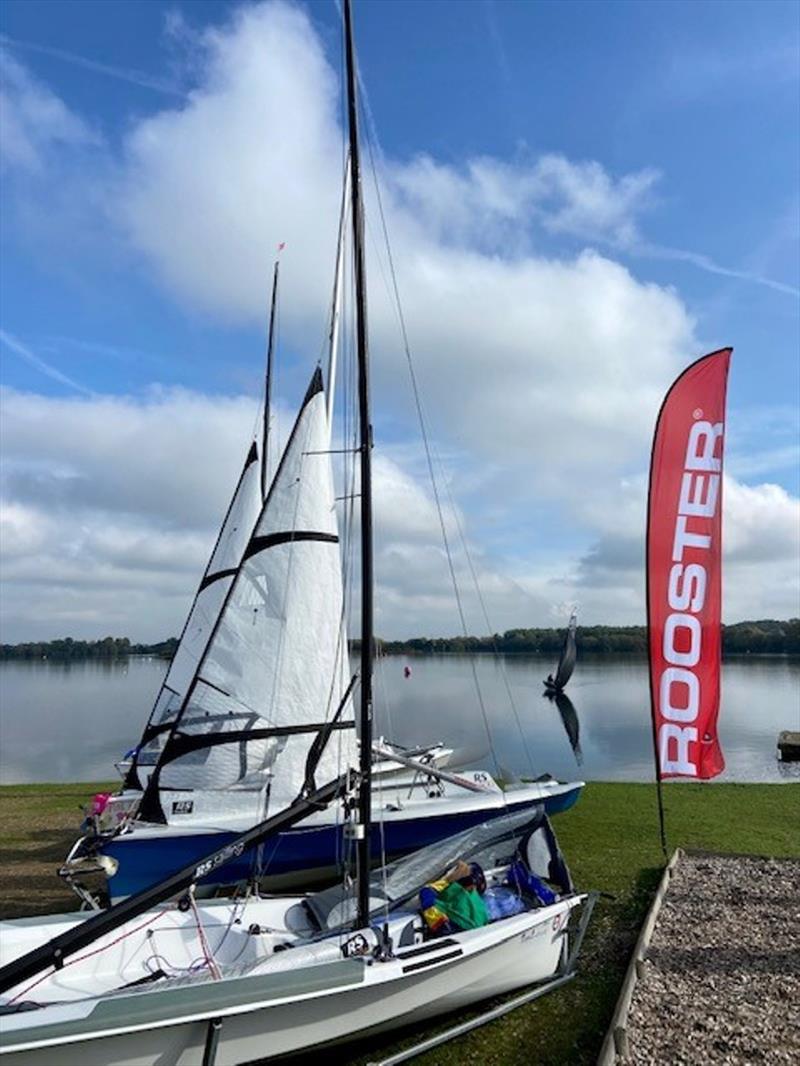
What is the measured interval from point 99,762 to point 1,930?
864 inches

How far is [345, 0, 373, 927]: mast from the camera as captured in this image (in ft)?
21.2

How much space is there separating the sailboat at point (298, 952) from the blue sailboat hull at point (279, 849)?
4.79ft

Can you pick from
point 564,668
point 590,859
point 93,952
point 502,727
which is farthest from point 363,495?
point 564,668

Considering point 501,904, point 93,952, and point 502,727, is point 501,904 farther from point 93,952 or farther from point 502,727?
point 502,727

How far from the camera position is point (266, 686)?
30.3 ft

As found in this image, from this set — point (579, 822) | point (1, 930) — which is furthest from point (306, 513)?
point (579, 822)

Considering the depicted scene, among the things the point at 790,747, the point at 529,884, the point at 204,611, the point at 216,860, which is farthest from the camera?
the point at 790,747

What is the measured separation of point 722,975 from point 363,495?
206 inches

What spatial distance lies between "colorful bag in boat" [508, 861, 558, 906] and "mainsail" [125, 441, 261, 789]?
6.61m

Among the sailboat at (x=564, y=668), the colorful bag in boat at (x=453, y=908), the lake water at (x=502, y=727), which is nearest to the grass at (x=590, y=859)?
the colorful bag in boat at (x=453, y=908)

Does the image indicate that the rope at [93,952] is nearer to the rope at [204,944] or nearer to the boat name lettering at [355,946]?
the rope at [204,944]

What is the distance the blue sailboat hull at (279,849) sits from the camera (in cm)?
959

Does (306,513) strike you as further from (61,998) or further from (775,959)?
(775,959)

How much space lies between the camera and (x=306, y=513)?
9859mm
